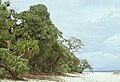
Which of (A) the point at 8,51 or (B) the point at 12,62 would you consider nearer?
(B) the point at 12,62

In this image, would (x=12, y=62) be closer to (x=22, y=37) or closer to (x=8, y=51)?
(x=8, y=51)

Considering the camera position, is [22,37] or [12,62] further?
[22,37]

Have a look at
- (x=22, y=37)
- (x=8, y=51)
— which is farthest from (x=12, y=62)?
(x=22, y=37)

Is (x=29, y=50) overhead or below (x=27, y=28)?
below

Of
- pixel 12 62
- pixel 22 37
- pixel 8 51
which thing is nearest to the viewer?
pixel 12 62

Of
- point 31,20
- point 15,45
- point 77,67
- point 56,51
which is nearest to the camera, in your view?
point 15,45

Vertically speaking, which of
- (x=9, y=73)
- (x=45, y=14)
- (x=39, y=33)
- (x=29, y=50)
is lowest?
(x=9, y=73)

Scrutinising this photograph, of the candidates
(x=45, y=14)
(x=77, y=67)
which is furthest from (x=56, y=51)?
(x=77, y=67)

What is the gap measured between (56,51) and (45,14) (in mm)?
11432

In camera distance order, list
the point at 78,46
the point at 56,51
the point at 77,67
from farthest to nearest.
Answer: the point at 77,67, the point at 78,46, the point at 56,51

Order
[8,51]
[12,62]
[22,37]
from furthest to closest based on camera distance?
1. [22,37]
2. [8,51]
3. [12,62]

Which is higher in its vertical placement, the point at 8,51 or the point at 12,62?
the point at 8,51

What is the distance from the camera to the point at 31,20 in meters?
39.0

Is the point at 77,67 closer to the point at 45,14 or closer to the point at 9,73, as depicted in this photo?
the point at 45,14
